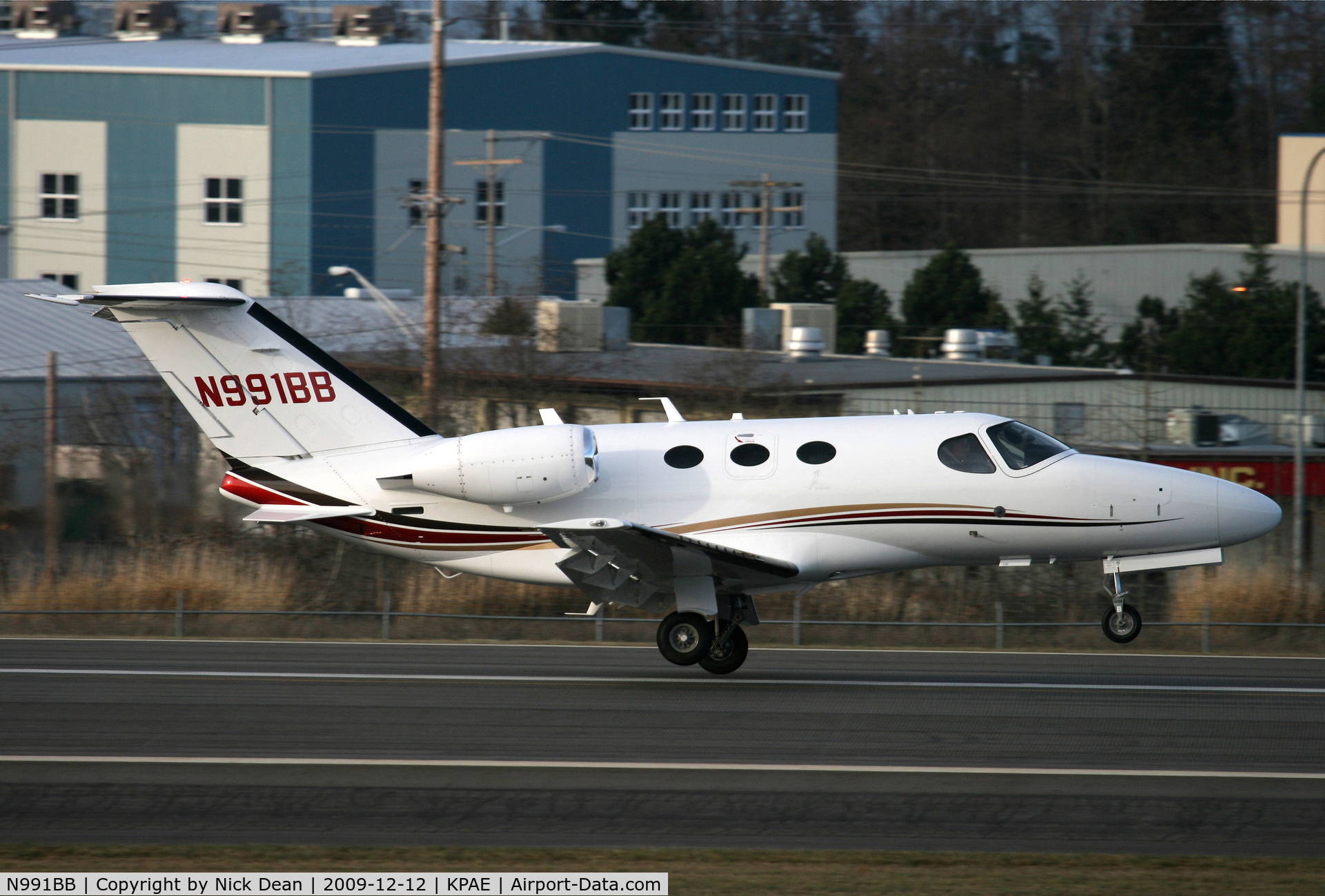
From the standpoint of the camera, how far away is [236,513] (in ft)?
80.4

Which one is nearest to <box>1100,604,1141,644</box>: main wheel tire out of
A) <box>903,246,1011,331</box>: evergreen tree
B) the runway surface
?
the runway surface

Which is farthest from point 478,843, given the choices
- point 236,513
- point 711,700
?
point 236,513

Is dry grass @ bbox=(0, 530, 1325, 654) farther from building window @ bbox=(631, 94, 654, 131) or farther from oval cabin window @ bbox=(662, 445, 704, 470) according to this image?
building window @ bbox=(631, 94, 654, 131)

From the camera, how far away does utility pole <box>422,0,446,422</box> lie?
27.0 metres

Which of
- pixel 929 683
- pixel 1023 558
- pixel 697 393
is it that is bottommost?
pixel 929 683

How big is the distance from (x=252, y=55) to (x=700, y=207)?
19.9 metres

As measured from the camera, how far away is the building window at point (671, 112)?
62000mm

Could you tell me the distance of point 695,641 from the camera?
16.3 metres

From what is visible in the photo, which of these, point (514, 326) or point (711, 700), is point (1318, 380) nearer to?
point (514, 326)

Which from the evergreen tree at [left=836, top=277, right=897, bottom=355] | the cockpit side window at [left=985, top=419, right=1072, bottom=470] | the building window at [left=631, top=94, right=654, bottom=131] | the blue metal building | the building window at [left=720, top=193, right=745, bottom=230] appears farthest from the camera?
the building window at [left=720, top=193, right=745, bottom=230]

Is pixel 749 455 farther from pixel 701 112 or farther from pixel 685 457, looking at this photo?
pixel 701 112

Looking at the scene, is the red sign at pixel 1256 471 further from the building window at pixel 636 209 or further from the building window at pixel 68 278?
the building window at pixel 68 278

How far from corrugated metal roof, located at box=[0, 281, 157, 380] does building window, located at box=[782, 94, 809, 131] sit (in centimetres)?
3715

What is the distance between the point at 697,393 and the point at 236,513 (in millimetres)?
9050
